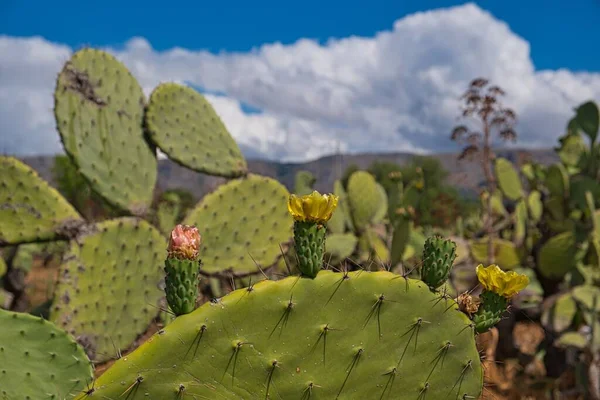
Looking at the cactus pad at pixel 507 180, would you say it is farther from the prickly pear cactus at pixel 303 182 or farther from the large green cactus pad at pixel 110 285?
the large green cactus pad at pixel 110 285

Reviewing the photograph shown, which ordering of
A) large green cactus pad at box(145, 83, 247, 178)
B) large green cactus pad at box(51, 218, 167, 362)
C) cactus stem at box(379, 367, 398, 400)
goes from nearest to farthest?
cactus stem at box(379, 367, 398, 400), large green cactus pad at box(51, 218, 167, 362), large green cactus pad at box(145, 83, 247, 178)

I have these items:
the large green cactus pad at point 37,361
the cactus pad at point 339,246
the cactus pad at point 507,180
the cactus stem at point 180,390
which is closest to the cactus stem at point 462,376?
the cactus stem at point 180,390

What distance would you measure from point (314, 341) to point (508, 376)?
161 inches

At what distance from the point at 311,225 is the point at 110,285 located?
5.31ft

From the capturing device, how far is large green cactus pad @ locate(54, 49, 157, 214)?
8.97 feet

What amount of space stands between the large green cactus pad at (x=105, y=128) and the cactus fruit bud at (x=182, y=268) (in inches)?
68.8

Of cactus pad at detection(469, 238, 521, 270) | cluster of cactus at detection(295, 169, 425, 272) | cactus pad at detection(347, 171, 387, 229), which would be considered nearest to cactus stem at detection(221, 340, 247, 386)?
cluster of cactus at detection(295, 169, 425, 272)

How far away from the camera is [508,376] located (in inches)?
189

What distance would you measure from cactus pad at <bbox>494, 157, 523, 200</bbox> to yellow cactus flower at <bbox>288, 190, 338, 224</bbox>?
212 inches

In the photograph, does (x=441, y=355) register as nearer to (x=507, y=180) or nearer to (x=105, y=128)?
(x=105, y=128)

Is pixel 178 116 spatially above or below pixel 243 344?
above

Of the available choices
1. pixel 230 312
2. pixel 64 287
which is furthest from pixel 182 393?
pixel 64 287

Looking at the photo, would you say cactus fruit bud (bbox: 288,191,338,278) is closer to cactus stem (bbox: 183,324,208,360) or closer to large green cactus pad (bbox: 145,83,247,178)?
cactus stem (bbox: 183,324,208,360)

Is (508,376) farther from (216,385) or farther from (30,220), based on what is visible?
(216,385)
